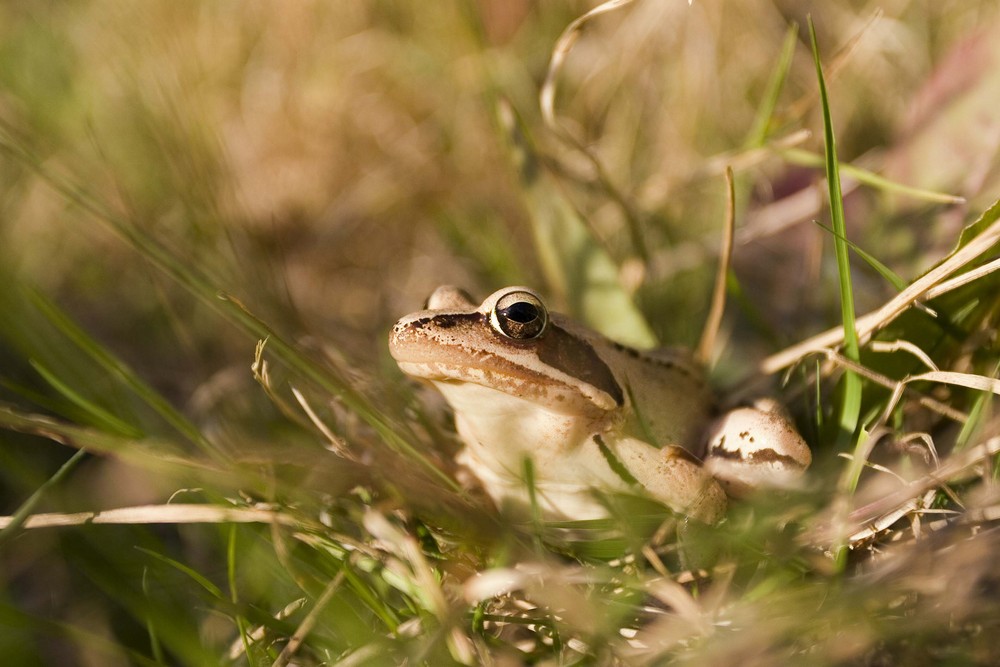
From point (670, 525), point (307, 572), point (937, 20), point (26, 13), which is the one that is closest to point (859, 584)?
point (670, 525)

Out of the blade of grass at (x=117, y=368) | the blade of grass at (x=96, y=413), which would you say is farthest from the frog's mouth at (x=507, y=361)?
the blade of grass at (x=96, y=413)

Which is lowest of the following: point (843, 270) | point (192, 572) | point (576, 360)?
point (192, 572)

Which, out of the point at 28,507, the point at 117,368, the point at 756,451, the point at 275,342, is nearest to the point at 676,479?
the point at 756,451

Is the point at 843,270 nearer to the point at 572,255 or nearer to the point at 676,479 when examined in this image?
the point at 676,479

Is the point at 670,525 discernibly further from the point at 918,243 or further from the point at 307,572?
the point at 918,243

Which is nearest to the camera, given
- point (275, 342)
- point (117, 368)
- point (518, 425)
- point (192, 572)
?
point (192, 572)

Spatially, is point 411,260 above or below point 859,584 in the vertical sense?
above

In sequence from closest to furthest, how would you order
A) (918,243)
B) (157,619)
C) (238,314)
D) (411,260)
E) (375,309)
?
(157,619), (238,314), (918,243), (375,309), (411,260)

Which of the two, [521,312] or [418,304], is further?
[418,304]

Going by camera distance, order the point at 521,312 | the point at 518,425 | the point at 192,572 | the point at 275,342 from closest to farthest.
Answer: the point at 192,572, the point at 275,342, the point at 521,312, the point at 518,425
